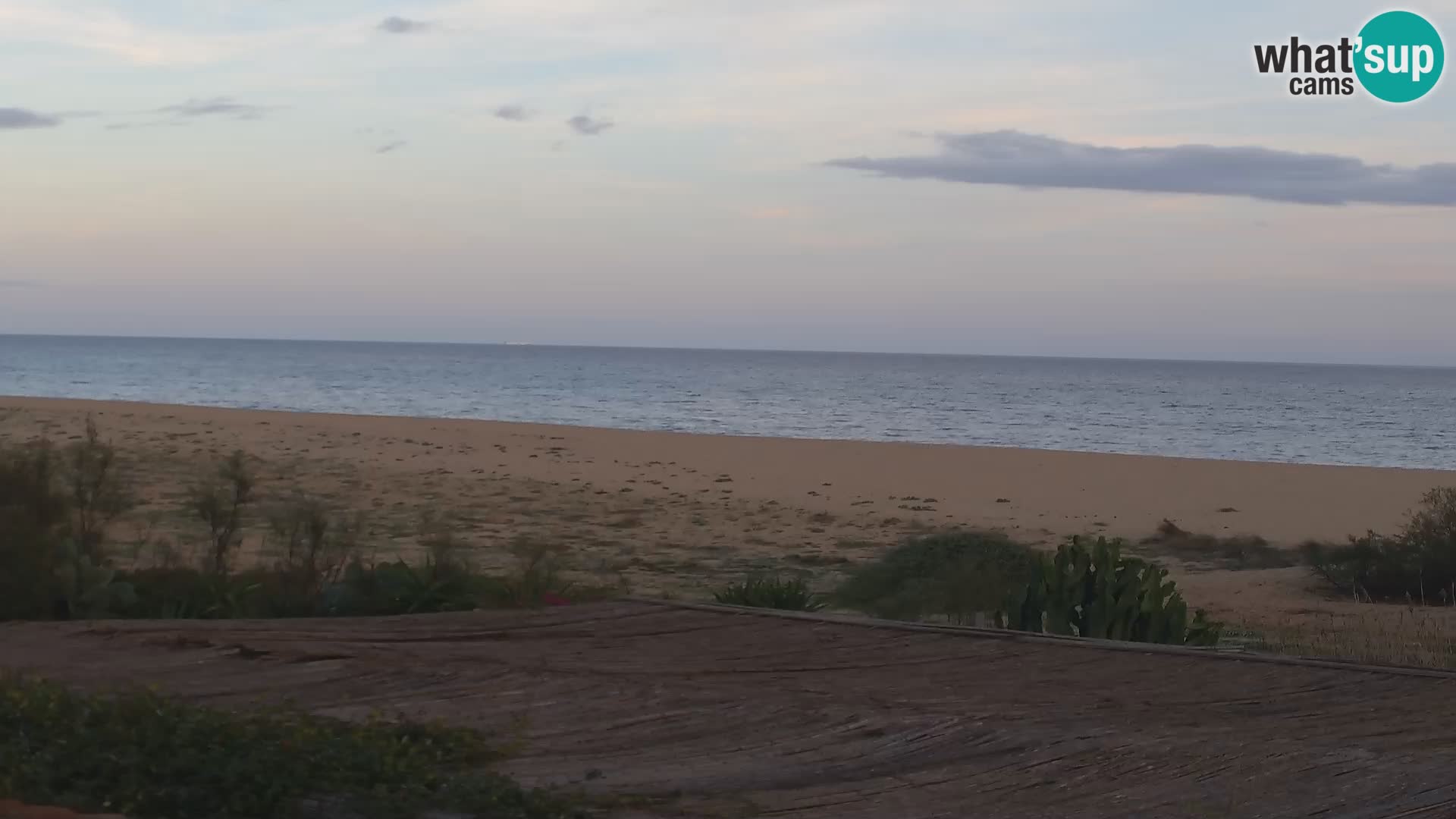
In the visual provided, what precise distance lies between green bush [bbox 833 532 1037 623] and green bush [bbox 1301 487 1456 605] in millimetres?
2906

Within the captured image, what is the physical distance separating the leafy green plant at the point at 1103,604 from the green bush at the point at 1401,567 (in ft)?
15.1

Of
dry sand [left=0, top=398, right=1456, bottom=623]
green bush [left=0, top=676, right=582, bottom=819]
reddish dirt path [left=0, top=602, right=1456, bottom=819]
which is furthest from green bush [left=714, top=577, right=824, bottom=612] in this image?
green bush [left=0, top=676, right=582, bottom=819]

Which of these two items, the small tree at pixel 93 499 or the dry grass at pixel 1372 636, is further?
the small tree at pixel 93 499

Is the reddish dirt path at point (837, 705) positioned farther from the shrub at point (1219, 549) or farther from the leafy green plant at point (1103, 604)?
the shrub at point (1219, 549)

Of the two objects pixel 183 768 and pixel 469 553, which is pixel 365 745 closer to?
pixel 183 768

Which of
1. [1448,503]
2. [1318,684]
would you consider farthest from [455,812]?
[1448,503]

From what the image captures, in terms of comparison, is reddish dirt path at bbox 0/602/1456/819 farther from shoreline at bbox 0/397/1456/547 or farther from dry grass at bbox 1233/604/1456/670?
shoreline at bbox 0/397/1456/547

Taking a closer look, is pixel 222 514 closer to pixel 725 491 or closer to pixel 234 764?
pixel 234 764

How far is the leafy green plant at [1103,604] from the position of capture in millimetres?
8008

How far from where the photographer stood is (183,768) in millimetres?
4246

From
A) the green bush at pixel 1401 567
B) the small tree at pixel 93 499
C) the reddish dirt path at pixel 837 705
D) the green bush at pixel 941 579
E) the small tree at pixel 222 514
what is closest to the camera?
the reddish dirt path at pixel 837 705

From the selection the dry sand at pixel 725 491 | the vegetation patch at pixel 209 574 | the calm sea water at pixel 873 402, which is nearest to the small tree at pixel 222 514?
the vegetation patch at pixel 209 574

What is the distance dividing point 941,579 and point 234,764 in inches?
265

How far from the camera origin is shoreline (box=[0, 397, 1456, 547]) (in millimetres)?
17922
